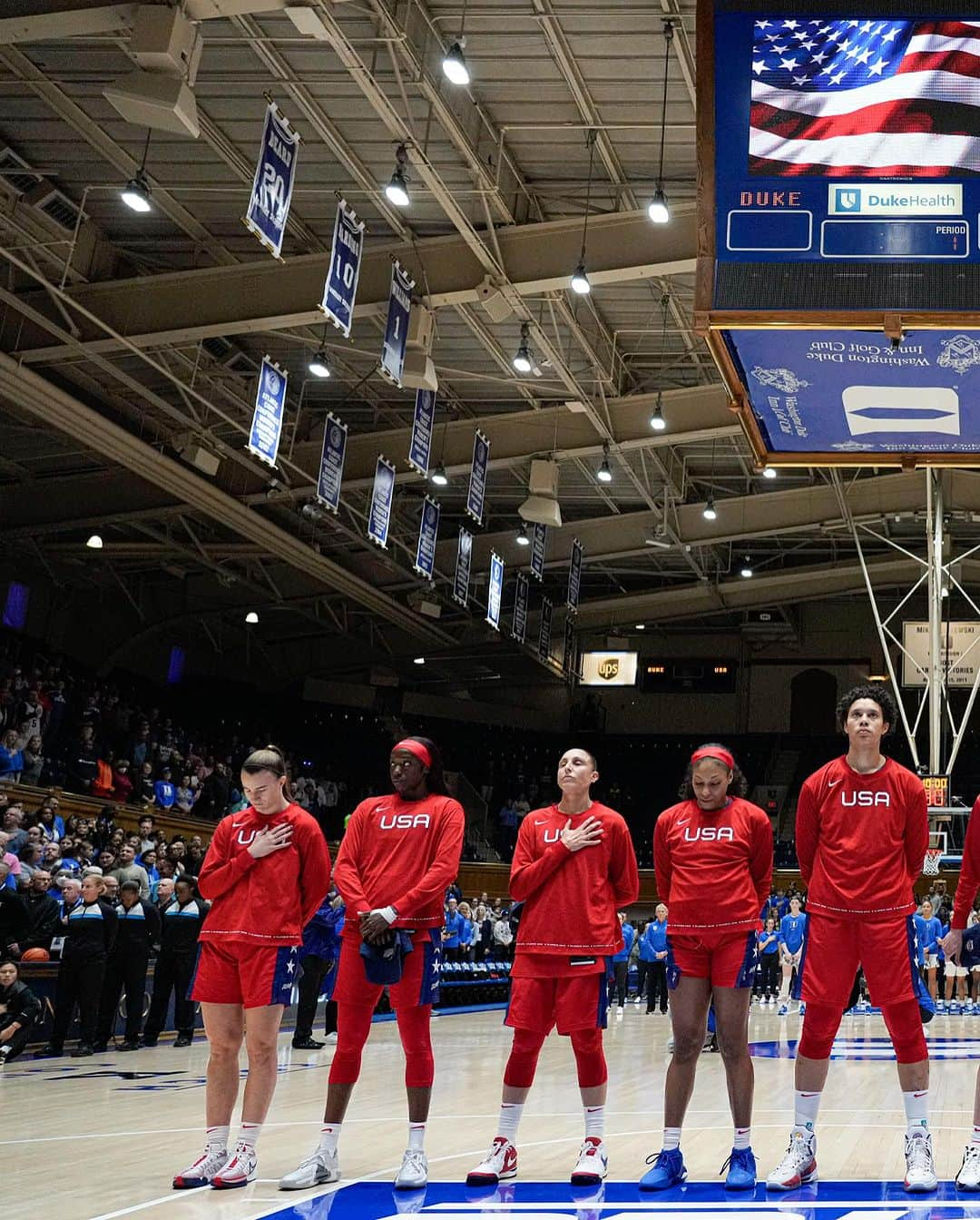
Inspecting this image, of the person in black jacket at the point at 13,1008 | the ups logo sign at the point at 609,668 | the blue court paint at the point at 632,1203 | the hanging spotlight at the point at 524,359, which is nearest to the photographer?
the blue court paint at the point at 632,1203

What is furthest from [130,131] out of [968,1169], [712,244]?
[968,1169]

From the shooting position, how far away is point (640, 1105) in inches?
385

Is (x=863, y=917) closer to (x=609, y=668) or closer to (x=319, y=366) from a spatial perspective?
(x=319, y=366)

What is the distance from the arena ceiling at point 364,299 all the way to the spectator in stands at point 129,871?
22.7 feet

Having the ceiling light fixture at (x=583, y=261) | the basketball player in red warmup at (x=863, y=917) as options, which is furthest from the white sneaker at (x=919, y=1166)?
the ceiling light fixture at (x=583, y=261)

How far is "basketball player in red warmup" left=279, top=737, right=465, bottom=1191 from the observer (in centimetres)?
590

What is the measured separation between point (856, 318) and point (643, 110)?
33.1ft

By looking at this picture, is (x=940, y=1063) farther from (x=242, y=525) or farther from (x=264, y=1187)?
(x=242, y=525)

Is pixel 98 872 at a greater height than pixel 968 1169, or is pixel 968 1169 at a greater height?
pixel 98 872

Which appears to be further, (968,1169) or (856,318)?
(856,318)

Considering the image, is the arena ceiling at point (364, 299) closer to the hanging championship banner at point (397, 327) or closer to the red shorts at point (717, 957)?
the hanging championship banner at point (397, 327)

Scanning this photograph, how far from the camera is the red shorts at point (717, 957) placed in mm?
6160

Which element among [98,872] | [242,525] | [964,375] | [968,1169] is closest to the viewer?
[968,1169]

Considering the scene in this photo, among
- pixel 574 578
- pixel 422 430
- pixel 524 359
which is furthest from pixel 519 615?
pixel 524 359
